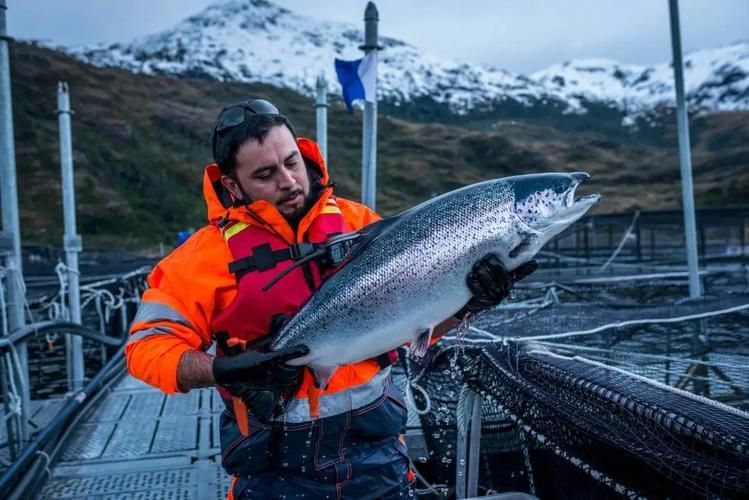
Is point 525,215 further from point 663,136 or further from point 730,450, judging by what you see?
point 663,136

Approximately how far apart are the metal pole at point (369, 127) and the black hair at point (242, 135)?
2.86 metres

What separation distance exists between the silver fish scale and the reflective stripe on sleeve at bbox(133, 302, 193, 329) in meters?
0.33

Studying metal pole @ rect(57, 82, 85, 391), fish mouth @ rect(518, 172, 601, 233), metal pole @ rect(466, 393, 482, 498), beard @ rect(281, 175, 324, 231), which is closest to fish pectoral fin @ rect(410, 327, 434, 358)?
fish mouth @ rect(518, 172, 601, 233)

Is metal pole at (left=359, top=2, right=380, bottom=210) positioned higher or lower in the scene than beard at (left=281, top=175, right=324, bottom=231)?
higher

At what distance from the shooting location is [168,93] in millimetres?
90125

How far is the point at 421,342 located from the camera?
229 cm

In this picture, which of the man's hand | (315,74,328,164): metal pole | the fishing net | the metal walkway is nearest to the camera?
the fishing net

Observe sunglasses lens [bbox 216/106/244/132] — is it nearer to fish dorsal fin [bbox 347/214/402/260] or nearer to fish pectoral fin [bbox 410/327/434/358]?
fish dorsal fin [bbox 347/214/402/260]

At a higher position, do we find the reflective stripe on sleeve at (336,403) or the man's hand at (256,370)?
the man's hand at (256,370)

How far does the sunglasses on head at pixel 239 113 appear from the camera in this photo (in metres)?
2.37

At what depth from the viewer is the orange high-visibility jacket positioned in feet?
6.94

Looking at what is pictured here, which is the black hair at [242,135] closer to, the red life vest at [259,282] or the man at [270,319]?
the man at [270,319]

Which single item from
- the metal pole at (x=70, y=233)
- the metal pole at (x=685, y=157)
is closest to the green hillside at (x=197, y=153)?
the metal pole at (x=685, y=157)

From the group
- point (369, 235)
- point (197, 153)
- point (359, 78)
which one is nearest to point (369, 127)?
point (359, 78)
